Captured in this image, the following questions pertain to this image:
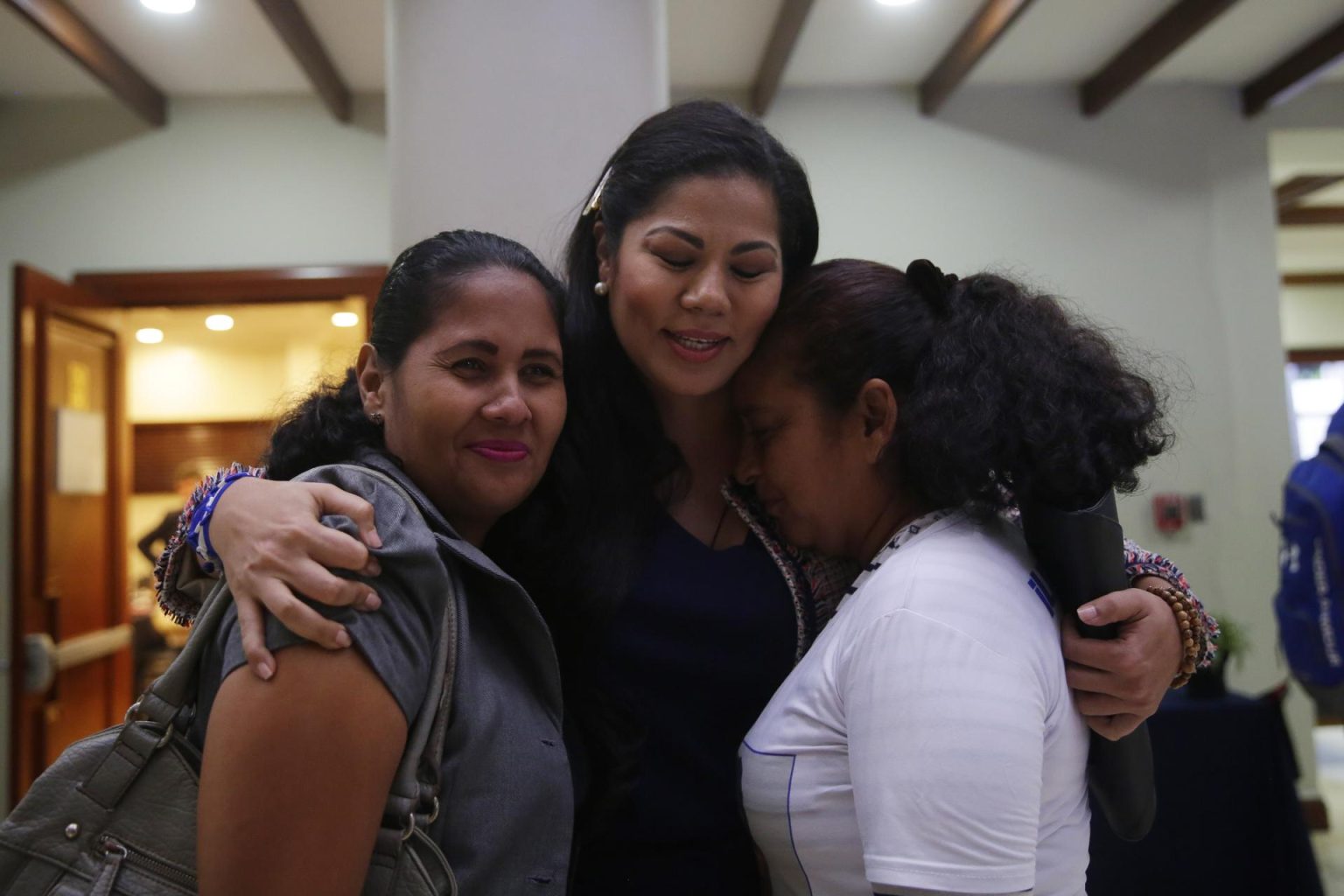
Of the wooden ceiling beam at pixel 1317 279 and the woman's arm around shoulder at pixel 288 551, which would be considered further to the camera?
the wooden ceiling beam at pixel 1317 279

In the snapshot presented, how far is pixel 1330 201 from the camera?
7406 mm

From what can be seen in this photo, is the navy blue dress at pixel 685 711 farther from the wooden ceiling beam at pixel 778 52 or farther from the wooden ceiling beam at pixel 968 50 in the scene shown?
the wooden ceiling beam at pixel 968 50

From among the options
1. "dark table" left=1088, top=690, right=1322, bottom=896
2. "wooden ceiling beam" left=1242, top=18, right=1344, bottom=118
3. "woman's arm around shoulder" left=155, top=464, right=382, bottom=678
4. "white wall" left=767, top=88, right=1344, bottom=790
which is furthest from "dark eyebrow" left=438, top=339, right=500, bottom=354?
"wooden ceiling beam" left=1242, top=18, right=1344, bottom=118

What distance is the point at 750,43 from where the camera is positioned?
4.48 meters

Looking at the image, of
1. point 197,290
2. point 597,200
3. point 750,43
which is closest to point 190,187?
point 197,290

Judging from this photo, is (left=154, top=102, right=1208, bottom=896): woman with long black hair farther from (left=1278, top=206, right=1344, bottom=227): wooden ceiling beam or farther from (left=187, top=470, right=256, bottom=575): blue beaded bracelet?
(left=1278, top=206, right=1344, bottom=227): wooden ceiling beam

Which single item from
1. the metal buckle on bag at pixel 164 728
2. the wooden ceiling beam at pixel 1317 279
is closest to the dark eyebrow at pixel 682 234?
the metal buckle on bag at pixel 164 728

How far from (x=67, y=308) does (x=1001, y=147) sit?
4.17 metres

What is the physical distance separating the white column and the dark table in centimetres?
217

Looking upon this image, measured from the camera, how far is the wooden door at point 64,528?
367 cm

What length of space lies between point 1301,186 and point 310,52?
5965mm

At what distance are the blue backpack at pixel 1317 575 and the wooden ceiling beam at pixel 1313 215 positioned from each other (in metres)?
5.13

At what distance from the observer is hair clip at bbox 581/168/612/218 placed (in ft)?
5.16

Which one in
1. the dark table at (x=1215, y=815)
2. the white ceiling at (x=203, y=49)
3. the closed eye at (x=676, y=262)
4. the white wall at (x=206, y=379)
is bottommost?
the dark table at (x=1215, y=815)
